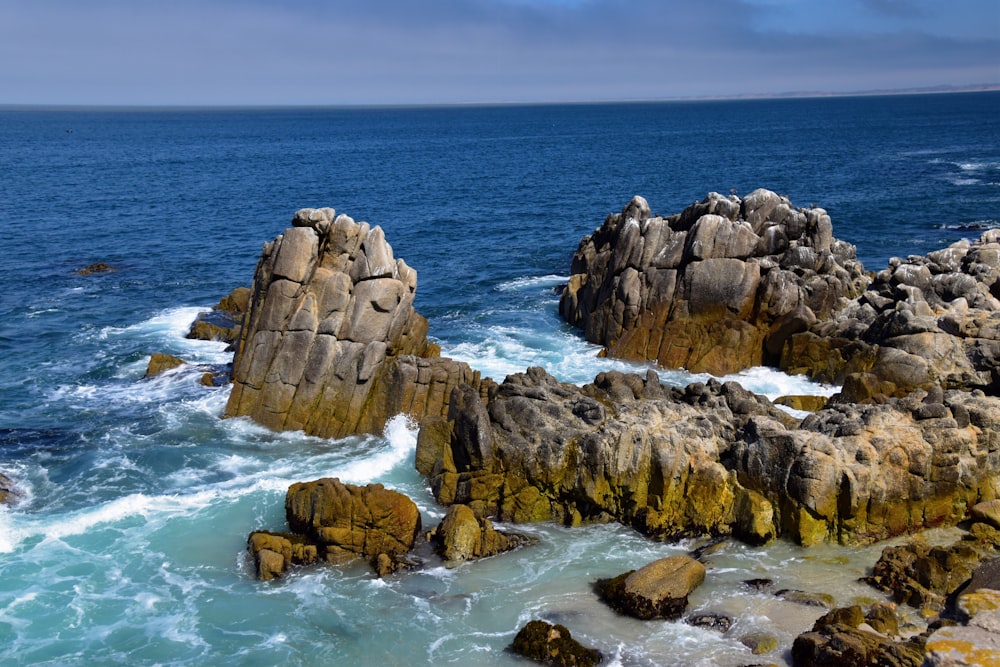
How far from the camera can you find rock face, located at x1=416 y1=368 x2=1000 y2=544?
28234mm

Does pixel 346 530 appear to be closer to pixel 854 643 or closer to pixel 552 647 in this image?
pixel 552 647

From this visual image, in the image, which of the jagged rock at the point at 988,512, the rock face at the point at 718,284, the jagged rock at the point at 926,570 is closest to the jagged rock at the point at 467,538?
the jagged rock at the point at 926,570

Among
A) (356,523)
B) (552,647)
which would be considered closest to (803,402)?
(552,647)

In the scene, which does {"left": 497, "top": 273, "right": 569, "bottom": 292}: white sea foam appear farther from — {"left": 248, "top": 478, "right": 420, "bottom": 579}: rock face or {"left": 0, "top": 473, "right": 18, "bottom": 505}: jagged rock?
{"left": 0, "top": 473, "right": 18, "bottom": 505}: jagged rock

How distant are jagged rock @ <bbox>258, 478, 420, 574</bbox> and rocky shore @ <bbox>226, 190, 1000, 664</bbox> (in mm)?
63

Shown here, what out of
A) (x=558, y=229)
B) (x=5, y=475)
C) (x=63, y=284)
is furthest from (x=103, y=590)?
(x=558, y=229)

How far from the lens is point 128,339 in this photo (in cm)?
5034

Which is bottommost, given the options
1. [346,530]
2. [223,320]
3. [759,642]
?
[759,642]

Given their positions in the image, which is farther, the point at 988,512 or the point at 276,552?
the point at 988,512

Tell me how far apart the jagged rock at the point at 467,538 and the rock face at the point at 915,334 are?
56.2 feet

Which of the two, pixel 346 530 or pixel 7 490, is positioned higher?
pixel 346 530

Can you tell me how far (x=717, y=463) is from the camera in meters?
29.6

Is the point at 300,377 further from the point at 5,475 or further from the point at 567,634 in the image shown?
the point at 567,634

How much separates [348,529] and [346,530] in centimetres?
7
